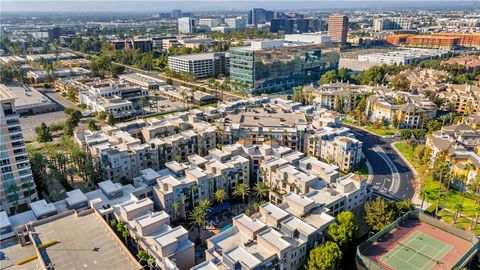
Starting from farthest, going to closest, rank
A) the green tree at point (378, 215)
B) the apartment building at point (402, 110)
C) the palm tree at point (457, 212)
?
the apartment building at point (402, 110)
the palm tree at point (457, 212)
the green tree at point (378, 215)

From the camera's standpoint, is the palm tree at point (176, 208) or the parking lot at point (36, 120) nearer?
the palm tree at point (176, 208)

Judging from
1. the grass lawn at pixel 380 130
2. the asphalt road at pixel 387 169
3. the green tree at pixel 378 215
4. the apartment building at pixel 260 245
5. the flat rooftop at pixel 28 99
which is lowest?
the asphalt road at pixel 387 169

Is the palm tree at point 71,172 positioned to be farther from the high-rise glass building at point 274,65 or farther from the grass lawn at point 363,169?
the high-rise glass building at point 274,65

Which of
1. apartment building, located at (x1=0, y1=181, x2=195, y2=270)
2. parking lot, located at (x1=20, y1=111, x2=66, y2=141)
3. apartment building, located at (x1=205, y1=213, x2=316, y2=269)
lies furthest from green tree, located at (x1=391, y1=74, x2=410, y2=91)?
parking lot, located at (x1=20, y1=111, x2=66, y2=141)

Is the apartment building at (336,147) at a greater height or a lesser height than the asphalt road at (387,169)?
greater

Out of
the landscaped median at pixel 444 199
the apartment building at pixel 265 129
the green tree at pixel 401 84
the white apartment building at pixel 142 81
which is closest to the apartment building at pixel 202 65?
the white apartment building at pixel 142 81

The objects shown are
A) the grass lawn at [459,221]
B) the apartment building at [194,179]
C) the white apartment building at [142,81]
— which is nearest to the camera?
the grass lawn at [459,221]

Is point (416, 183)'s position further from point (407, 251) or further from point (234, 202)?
point (234, 202)
